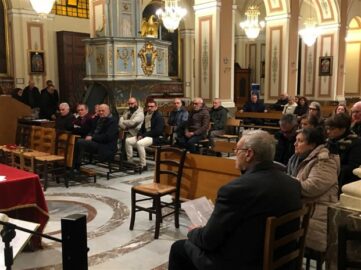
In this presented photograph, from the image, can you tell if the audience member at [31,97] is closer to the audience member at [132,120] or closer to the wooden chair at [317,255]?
the audience member at [132,120]

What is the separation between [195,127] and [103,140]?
6.35ft

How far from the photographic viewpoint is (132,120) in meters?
7.57

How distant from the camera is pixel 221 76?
37.3 feet

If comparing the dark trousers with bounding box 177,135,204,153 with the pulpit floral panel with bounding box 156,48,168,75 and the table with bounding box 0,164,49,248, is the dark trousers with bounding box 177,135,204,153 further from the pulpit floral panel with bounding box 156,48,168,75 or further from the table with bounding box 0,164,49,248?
the table with bounding box 0,164,49,248

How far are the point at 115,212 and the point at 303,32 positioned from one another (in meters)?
10.5

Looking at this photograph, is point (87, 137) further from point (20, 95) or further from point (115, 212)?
point (20, 95)

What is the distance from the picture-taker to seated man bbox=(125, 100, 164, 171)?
742 cm

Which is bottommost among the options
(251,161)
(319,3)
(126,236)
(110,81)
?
(126,236)

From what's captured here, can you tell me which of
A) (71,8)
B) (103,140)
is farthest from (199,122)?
(71,8)

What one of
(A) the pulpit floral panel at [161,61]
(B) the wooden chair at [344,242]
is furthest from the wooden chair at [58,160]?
(B) the wooden chair at [344,242]

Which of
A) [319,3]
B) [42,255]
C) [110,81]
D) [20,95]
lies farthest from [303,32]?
[42,255]

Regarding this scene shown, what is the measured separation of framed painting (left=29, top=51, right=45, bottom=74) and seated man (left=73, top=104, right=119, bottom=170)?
5.74 metres

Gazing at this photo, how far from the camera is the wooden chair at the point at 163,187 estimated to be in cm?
433

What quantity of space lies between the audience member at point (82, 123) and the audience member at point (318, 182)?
193 inches
